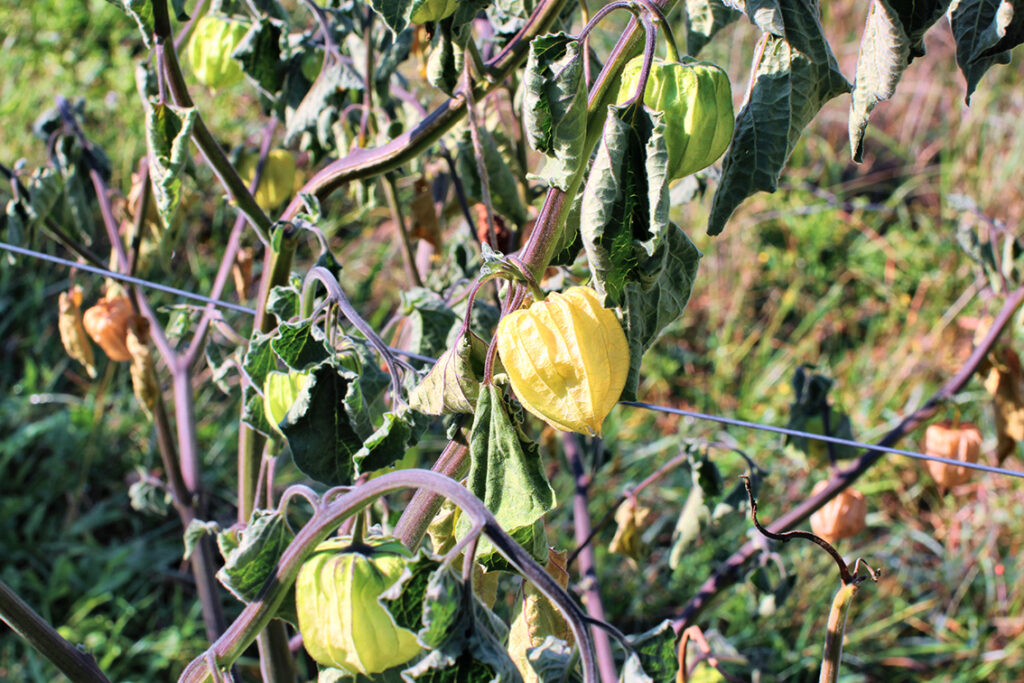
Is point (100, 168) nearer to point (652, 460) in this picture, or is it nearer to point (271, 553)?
point (271, 553)

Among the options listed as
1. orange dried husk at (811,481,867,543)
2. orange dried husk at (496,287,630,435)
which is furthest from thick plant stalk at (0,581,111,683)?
orange dried husk at (811,481,867,543)

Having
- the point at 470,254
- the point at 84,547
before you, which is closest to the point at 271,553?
the point at 470,254

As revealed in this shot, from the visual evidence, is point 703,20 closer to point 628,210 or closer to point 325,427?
point 628,210

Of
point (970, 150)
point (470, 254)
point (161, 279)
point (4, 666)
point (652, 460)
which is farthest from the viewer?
point (970, 150)

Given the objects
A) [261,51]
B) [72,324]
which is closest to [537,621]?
[261,51]

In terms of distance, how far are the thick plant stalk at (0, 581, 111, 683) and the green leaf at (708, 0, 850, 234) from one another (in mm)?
601

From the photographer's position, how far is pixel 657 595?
230cm

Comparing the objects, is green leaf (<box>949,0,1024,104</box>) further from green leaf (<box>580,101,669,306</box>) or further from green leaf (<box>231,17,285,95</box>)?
green leaf (<box>231,17,285,95</box>)

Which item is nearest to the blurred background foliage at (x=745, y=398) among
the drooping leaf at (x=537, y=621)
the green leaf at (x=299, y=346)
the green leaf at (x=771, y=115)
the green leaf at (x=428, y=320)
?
the green leaf at (x=428, y=320)

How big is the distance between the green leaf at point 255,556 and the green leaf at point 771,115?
0.39 meters

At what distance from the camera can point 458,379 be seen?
2.24 feet

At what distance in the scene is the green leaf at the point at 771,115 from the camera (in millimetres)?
675

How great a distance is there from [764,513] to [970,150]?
1866mm

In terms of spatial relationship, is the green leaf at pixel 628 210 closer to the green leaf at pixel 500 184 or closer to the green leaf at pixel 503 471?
the green leaf at pixel 503 471
